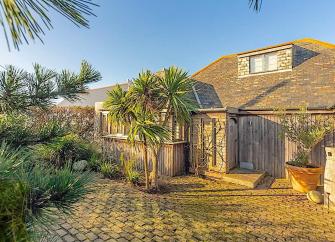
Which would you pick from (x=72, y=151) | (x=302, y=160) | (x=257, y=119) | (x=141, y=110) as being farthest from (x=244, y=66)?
(x=72, y=151)

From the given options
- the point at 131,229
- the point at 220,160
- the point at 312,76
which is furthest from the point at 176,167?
the point at 312,76

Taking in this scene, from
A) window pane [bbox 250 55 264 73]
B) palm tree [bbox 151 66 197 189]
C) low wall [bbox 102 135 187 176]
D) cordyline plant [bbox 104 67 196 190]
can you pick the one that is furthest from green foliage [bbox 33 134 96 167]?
window pane [bbox 250 55 264 73]

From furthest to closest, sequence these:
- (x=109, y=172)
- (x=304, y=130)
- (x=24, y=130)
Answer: (x=109, y=172) → (x=304, y=130) → (x=24, y=130)

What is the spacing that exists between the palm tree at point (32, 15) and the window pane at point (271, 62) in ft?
40.9

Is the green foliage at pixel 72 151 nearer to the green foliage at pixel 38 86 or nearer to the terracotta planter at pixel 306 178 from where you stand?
the green foliage at pixel 38 86

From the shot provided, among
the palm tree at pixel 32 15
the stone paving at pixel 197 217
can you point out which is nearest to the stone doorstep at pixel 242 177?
the stone paving at pixel 197 217

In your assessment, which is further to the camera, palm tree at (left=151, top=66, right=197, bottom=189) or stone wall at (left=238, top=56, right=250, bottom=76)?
stone wall at (left=238, top=56, right=250, bottom=76)

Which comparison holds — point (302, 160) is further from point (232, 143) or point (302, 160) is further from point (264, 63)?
point (264, 63)

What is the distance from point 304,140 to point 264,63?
238 inches

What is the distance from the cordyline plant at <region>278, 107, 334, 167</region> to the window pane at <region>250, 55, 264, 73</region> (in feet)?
15.0

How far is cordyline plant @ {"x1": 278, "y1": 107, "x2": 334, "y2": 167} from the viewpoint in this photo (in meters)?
7.37

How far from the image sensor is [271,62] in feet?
38.6

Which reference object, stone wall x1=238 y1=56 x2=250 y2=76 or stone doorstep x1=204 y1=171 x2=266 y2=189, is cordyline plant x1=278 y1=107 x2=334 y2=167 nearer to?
stone doorstep x1=204 y1=171 x2=266 y2=189

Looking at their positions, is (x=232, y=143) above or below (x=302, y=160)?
above
